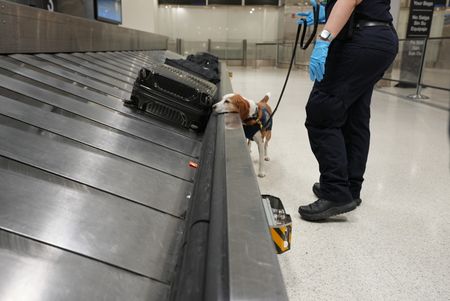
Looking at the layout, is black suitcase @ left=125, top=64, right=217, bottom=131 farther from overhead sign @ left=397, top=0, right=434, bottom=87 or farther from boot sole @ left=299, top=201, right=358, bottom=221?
overhead sign @ left=397, top=0, right=434, bottom=87

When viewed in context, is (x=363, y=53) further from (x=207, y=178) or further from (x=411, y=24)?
(x=411, y=24)

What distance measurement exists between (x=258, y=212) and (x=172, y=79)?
58.3 inches

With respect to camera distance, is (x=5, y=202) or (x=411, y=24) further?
(x=411, y=24)

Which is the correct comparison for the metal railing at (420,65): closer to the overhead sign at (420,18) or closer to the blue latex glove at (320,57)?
the overhead sign at (420,18)

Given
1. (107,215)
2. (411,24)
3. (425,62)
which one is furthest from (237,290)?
(411,24)

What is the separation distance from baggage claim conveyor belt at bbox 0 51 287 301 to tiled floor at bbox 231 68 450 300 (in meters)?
0.58

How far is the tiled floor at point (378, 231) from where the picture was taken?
1.38 meters

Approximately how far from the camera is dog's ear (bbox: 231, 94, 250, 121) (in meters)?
2.29

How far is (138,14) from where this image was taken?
1167 cm

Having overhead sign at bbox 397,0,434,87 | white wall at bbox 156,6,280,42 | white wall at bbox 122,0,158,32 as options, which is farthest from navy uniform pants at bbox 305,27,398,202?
white wall at bbox 156,6,280,42

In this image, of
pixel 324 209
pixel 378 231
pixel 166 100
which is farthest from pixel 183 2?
pixel 378 231

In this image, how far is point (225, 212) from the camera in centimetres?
84

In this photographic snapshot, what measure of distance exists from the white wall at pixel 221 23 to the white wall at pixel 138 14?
716 centimetres

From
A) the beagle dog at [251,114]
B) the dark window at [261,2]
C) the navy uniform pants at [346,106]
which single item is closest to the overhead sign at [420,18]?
the beagle dog at [251,114]
